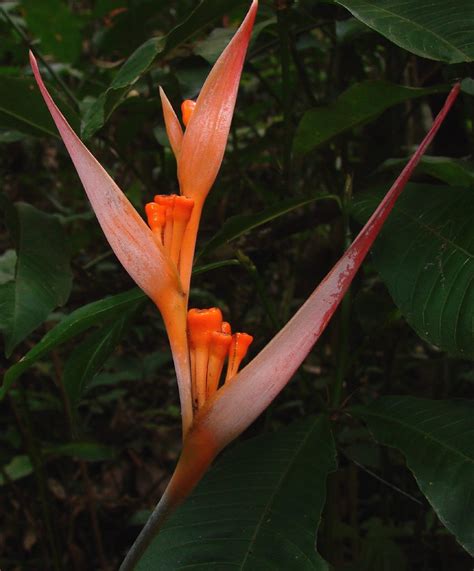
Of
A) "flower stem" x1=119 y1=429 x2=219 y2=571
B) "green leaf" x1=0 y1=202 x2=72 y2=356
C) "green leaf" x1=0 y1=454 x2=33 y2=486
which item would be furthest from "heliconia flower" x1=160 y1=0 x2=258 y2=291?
"green leaf" x1=0 y1=454 x2=33 y2=486

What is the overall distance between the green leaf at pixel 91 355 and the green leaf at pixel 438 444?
0.89 ft

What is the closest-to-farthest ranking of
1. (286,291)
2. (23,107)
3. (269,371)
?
(269,371) < (23,107) < (286,291)

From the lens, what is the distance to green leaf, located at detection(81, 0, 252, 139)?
0.70 m

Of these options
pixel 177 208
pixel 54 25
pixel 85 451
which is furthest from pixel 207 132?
pixel 54 25

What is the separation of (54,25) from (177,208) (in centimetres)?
108

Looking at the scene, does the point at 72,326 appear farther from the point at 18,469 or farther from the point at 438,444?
the point at 18,469

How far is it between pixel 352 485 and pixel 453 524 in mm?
710

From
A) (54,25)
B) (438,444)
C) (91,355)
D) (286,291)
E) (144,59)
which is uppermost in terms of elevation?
(54,25)

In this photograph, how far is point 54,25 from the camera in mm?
1399

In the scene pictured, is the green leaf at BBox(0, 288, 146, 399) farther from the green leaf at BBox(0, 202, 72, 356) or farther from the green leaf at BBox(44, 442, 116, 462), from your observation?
the green leaf at BBox(44, 442, 116, 462)

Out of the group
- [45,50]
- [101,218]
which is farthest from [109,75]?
[101,218]

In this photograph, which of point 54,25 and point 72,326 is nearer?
point 72,326

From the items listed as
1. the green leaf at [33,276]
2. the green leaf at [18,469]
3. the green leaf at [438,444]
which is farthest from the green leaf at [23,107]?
the green leaf at [18,469]

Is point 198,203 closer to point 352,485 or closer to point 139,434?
point 352,485
